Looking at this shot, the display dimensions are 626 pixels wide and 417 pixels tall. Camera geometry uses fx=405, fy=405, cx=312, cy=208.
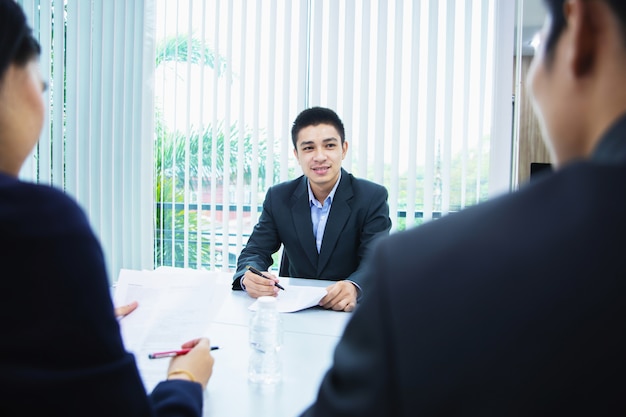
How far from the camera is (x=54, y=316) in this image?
20.9 inches

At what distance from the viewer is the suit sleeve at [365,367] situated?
0.35m

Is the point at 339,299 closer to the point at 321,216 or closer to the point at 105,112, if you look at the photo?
the point at 321,216

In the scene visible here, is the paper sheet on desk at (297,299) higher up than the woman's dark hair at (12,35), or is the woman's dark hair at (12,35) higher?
the woman's dark hair at (12,35)

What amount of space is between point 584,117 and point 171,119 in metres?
3.23

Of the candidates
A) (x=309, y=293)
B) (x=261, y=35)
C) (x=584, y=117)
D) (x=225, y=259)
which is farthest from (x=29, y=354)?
(x=261, y=35)

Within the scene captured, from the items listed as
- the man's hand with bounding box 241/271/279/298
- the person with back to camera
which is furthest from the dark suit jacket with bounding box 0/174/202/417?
the man's hand with bounding box 241/271/279/298

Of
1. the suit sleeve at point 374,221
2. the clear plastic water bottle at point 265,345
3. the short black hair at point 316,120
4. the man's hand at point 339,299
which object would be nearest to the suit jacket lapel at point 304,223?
the suit sleeve at point 374,221

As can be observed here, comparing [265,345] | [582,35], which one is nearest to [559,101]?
[582,35]

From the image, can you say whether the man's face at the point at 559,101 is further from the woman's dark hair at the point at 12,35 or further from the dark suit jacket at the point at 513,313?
the woman's dark hair at the point at 12,35

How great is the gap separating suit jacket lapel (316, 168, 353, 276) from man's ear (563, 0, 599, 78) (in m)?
1.83

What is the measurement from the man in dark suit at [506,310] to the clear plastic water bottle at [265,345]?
2.11 feet

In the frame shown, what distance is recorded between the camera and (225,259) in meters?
3.21

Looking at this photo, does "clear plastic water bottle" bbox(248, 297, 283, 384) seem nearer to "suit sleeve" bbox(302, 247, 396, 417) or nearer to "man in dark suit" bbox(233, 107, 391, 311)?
"suit sleeve" bbox(302, 247, 396, 417)

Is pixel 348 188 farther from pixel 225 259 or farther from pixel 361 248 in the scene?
pixel 225 259
